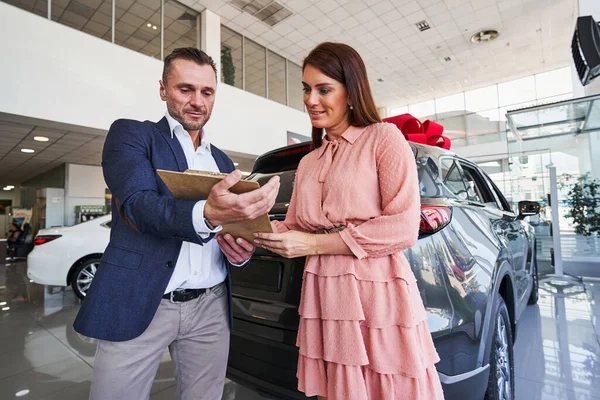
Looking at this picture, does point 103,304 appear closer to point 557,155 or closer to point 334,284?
point 334,284

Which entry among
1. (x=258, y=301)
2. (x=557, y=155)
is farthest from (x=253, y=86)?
(x=258, y=301)

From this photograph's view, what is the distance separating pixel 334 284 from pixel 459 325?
1.94 ft

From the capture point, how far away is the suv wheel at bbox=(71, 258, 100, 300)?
447cm

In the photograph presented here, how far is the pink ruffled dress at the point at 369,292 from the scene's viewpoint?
0.88 meters

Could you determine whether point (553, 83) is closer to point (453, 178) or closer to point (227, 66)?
point (227, 66)

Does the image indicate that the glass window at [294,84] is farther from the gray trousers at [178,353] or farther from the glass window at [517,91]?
the gray trousers at [178,353]

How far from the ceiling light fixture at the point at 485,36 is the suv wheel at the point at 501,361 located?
9793mm

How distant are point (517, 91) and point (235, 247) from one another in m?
16.0

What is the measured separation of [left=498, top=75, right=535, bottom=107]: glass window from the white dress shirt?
15794mm

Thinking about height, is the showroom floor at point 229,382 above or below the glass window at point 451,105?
below

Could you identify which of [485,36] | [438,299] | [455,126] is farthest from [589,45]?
[455,126]

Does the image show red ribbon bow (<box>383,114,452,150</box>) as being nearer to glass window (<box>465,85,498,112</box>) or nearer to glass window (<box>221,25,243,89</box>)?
glass window (<box>221,25,243,89</box>)

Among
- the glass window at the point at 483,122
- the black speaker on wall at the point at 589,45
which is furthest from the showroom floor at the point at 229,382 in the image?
the glass window at the point at 483,122

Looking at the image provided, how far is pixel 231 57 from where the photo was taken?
28.8ft
